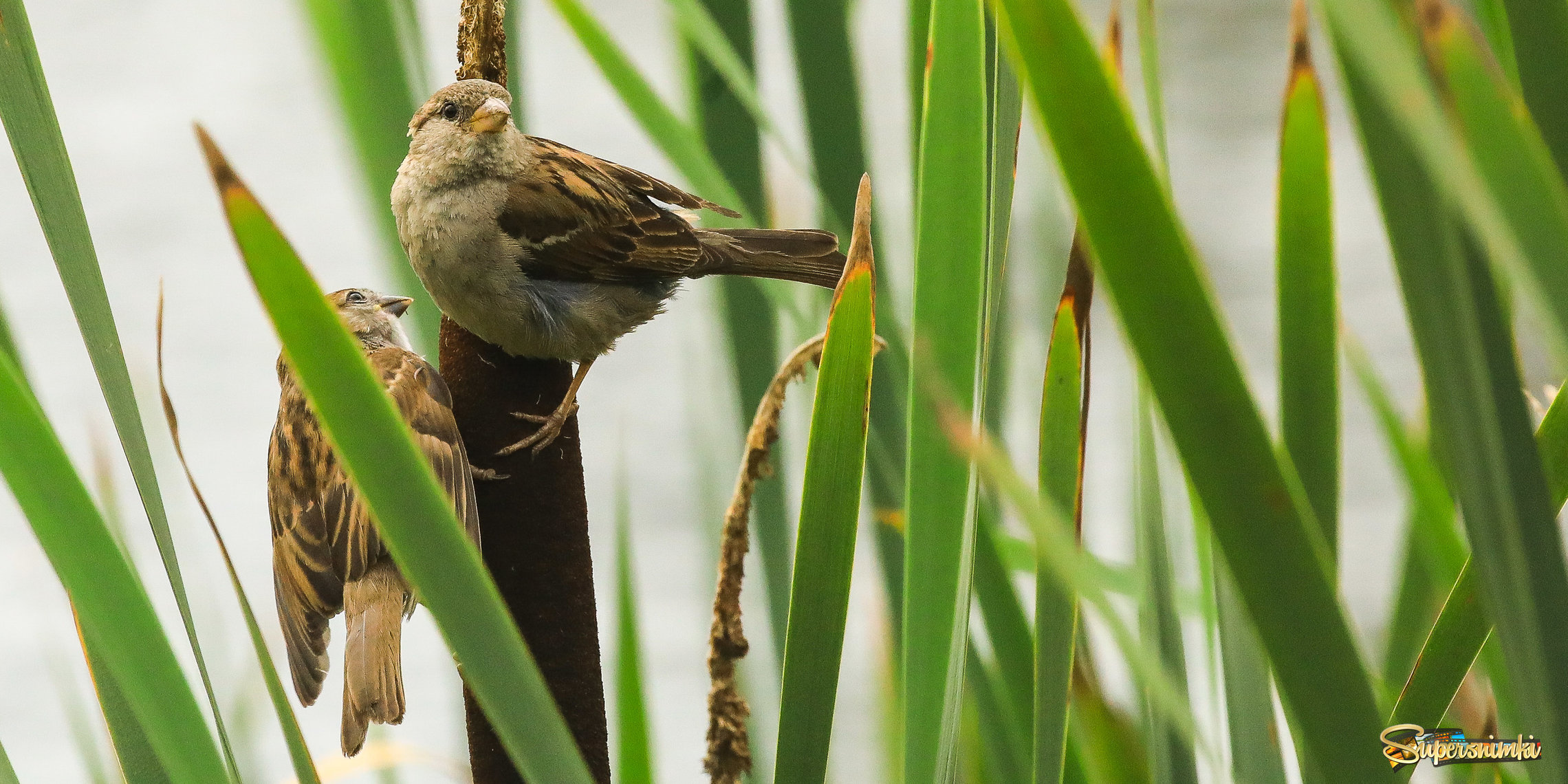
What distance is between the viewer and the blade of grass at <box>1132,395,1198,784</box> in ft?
3.06

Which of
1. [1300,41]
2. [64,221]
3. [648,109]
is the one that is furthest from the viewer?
[648,109]

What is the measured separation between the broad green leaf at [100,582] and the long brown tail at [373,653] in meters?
0.18

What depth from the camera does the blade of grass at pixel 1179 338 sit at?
1.46 feet

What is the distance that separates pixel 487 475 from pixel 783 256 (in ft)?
1.38

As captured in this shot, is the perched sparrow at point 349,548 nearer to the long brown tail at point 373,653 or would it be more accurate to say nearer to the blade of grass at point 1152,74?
the long brown tail at point 373,653

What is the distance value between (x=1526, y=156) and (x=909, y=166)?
2.70ft

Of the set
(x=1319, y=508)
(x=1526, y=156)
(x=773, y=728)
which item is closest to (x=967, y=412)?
(x=1319, y=508)

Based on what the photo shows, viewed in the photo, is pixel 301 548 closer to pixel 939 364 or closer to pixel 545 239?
pixel 545 239

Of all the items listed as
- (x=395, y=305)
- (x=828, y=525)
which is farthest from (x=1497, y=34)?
(x=395, y=305)

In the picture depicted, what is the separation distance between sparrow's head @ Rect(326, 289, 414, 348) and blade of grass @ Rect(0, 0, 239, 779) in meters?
0.76

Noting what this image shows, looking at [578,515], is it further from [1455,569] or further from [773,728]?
[773,728]

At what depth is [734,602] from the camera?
3.16 ft

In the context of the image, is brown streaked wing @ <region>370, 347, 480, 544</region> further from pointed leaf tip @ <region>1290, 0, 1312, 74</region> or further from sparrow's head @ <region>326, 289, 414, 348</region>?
pointed leaf tip @ <region>1290, 0, 1312, 74</region>

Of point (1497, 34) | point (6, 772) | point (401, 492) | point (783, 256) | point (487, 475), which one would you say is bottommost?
point (6, 772)
